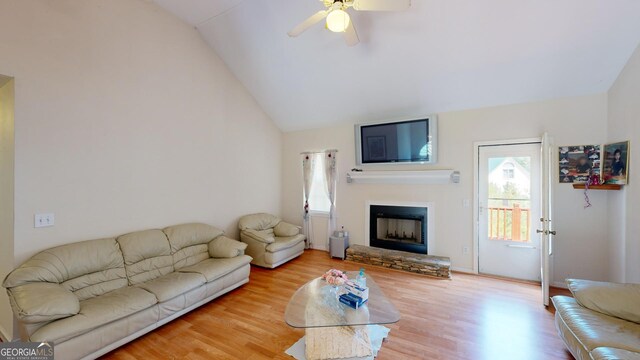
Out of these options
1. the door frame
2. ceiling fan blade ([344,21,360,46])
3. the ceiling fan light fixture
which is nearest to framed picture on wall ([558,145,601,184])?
the door frame

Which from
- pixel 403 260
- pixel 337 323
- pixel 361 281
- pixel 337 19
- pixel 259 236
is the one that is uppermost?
pixel 337 19

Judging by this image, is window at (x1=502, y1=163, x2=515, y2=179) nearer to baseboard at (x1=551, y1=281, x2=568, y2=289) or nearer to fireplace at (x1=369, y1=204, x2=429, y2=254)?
fireplace at (x1=369, y1=204, x2=429, y2=254)

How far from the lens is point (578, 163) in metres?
3.21

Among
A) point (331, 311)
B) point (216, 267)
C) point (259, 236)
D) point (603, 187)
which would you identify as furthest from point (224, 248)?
point (603, 187)

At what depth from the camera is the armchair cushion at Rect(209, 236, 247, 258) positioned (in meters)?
3.44

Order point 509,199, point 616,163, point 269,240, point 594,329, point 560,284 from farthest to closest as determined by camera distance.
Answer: point 269,240 < point 509,199 < point 560,284 < point 616,163 < point 594,329

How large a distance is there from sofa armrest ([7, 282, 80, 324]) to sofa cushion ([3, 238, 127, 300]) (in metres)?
0.11

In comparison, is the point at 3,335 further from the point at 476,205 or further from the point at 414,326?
the point at 476,205

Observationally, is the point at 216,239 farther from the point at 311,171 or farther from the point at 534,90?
the point at 534,90

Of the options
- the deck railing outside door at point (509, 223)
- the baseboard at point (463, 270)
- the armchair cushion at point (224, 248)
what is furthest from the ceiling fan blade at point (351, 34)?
the baseboard at point (463, 270)

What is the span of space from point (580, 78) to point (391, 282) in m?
3.55

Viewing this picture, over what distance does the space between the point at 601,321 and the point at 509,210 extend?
77.7 inches

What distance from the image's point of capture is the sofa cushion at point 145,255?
9.11 feet

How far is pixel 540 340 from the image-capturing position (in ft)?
7.48
